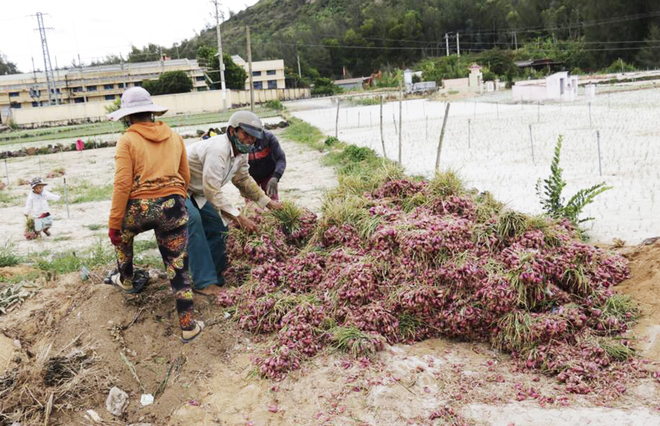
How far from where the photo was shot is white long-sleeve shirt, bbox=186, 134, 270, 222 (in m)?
4.62

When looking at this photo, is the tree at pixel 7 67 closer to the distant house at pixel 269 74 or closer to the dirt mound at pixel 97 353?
the distant house at pixel 269 74

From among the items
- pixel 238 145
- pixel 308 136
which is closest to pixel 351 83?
pixel 308 136

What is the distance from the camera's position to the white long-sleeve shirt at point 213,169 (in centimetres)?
462

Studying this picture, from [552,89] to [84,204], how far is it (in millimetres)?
25556

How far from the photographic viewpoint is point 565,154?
1134cm

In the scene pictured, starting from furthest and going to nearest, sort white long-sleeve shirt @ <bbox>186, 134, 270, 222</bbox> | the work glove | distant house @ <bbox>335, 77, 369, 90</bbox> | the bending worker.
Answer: distant house @ <bbox>335, 77, 369, 90</bbox>
the bending worker
the work glove
white long-sleeve shirt @ <bbox>186, 134, 270, 222</bbox>

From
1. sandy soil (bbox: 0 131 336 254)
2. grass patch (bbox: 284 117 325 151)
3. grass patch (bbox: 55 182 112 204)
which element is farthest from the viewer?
grass patch (bbox: 284 117 325 151)

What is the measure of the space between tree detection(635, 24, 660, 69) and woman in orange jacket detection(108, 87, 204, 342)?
5766 centimetres

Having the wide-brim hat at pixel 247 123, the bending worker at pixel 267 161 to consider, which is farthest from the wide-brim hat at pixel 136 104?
the bending worker at pixel 267 161

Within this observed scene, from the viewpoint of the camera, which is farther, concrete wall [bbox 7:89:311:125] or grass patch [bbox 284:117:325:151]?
concrete wall [bbox 7:89:311:125]

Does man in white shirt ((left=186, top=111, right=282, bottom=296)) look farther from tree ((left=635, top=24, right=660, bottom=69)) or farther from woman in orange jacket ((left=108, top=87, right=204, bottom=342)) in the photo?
tree ((left=635, top=24, right=660, bottom=69))

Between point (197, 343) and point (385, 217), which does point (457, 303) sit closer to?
point (385, 217)

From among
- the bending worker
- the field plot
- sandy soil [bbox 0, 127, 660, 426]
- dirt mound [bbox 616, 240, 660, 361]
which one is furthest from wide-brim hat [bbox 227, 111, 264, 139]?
the field plot

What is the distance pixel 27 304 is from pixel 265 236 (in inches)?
81.1
